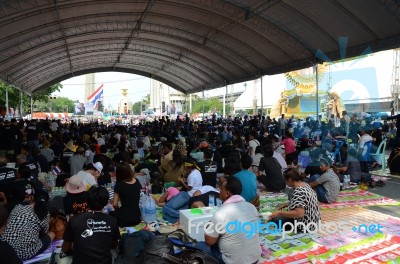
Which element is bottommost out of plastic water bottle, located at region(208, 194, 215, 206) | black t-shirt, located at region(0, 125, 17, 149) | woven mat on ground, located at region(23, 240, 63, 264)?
woven mat on ground, located at region(23, 240, 63, 264)

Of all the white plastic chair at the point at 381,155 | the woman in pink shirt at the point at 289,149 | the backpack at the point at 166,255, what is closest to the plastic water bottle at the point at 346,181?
the woman in pink shirt at the point at 289,149

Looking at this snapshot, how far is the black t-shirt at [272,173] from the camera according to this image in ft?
24.9

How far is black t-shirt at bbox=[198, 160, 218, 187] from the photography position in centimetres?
750

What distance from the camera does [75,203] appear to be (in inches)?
183

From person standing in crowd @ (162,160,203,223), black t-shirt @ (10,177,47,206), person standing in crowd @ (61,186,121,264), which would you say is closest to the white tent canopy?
person standing in crowd @ (162,160,203,223)

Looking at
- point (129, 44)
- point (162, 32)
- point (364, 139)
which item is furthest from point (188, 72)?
point (364, 139)

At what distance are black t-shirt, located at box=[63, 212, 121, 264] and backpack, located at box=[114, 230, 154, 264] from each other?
1.14 ft

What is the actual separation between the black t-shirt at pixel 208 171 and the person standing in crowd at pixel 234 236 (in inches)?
148

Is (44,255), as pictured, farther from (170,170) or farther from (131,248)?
(170,170)

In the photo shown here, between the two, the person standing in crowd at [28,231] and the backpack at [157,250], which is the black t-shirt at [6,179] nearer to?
the person standing in crowd at [28,231]

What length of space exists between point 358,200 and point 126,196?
465 centimetres

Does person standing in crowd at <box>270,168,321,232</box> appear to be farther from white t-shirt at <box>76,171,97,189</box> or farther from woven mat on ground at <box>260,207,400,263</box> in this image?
white t-shirt at <box>76,171,97,189</box>

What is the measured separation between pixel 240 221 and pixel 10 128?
37.6 feet

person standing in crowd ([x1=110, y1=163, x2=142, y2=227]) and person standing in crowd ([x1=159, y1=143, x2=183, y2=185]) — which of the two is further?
person standing in crowd ([x1=159, y1=143, x2=183, y2=185])
